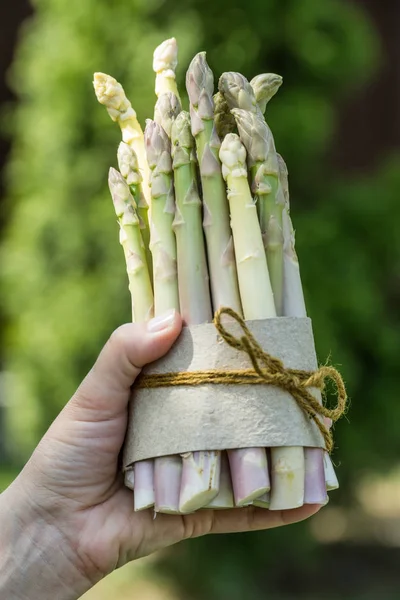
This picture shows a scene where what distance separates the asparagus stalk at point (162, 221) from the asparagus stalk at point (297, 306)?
0.87 feet

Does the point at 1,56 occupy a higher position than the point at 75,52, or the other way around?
the point at 1,56

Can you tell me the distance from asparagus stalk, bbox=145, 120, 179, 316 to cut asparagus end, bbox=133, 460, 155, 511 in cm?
35

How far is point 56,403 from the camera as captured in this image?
5.05 m

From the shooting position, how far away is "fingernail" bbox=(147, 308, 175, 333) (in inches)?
72.9

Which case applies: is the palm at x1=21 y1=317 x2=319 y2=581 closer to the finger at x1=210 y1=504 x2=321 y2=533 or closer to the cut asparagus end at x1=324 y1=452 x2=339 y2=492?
the finger at x1=210 y1=504 x2=321 y2=533

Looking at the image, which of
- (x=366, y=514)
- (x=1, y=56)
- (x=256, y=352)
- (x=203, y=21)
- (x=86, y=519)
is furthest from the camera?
(x=1, y=56)

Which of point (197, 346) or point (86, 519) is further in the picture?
point (86, 519)

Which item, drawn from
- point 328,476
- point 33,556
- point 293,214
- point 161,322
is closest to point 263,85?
point 161,322

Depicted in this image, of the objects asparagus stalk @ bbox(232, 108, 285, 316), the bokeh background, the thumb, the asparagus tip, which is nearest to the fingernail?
the thumb

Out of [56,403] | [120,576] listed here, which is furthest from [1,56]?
[120,576]

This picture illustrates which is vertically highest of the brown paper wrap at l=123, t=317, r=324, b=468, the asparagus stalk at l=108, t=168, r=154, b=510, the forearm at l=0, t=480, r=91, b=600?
the asparagus stalk at l=108, t=168, r=154, b=510

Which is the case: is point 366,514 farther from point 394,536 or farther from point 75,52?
point 75,52

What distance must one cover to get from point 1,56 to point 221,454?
7499mm

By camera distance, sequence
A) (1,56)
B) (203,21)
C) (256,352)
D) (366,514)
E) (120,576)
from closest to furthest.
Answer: (256,352), (203,21), (120,576), (366,514), (1,56)
